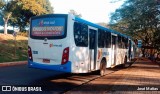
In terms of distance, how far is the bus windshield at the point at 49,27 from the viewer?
11961 mm

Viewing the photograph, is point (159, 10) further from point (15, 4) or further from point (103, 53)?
point (15, 4)

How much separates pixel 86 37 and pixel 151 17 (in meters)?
19.6

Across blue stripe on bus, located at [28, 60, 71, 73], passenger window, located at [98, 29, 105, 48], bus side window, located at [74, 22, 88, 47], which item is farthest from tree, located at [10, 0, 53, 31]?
blue stripe on bus, located at [28, 60, 71, 73]

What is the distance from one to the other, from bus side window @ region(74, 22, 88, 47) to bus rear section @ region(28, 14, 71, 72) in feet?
1.94

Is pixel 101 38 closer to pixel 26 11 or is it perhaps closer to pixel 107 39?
pixel 107 39

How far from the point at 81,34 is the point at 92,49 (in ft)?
5.67

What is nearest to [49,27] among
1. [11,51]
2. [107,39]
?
[107,39]

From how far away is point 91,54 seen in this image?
1401 cm

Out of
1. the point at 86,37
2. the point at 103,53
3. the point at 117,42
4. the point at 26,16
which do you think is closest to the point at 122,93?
the point at 86,37

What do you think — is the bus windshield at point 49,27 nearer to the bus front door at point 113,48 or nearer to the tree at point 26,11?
the bus front door at point 113,48

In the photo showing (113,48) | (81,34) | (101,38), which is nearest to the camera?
(81,34)

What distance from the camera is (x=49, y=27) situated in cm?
1230

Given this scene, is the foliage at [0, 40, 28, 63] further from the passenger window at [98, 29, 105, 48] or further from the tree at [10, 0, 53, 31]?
the passenger window at [98, 29, 105, 48]

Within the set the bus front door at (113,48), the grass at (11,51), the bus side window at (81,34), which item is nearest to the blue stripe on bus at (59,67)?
the bus side window at (81,34)
